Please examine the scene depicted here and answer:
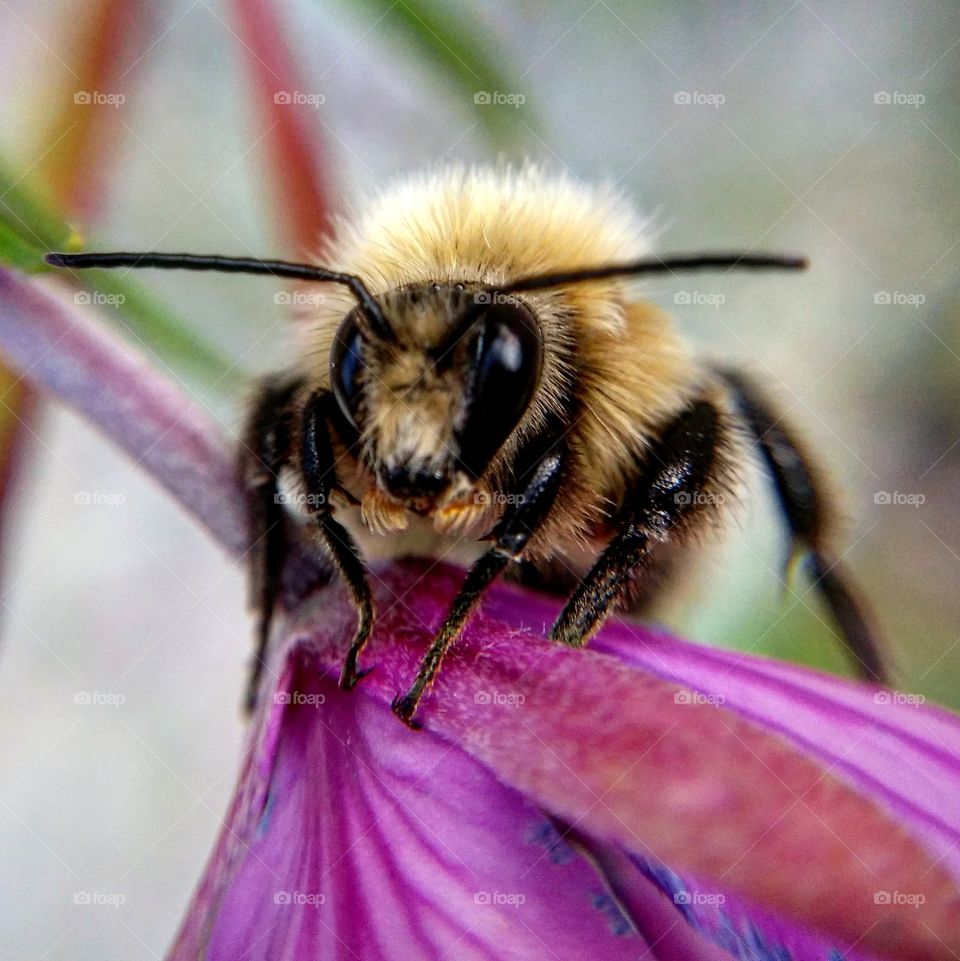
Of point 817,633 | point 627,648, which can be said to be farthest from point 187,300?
point 627,648

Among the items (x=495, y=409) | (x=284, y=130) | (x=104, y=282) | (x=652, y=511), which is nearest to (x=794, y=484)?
(x=652, y=511)

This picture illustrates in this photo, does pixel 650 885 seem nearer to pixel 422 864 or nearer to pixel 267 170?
pixel 422 864

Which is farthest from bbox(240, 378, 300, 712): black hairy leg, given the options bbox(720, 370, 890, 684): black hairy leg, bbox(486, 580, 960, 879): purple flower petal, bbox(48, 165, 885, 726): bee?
bbox(720, 370, 890, 684): black hairy leg

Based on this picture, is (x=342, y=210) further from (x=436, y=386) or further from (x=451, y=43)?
(x=436, y=386)

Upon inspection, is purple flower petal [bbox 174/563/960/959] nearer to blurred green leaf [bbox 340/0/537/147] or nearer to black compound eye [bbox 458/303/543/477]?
black compound eye [bbox 458/303/543/477]

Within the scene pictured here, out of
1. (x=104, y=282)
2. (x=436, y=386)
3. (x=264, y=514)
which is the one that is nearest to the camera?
(x=436, y=386)

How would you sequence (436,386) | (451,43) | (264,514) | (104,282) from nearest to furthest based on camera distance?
(436,386) → (264,514) → (104,282) → (451,43)

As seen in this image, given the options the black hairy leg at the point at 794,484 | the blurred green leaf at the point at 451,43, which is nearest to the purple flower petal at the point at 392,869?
the black hairy leg at the point at 794,484

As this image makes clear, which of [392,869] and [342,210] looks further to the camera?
[342,210]
